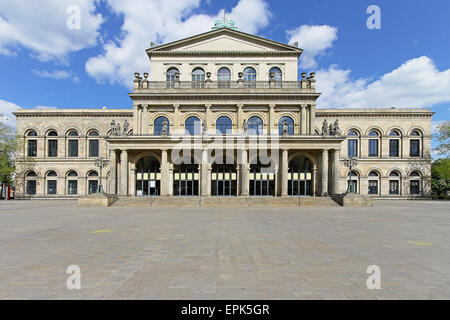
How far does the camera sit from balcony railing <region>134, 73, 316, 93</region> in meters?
34.1

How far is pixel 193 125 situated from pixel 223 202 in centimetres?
1339

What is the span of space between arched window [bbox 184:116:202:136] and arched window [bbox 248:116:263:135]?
7253 millimetres

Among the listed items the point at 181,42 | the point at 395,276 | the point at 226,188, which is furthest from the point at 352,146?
the point at 395,276

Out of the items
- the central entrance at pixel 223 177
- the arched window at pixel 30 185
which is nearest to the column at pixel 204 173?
the central entrance at pixel 223 177

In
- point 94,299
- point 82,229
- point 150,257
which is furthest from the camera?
point 82,229

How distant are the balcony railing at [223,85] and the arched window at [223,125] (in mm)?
4525

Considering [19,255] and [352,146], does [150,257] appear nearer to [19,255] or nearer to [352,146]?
[19,255]

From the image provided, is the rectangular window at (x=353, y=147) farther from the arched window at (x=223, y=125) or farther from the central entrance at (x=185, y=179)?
the central entrance at (x=185, y=179)

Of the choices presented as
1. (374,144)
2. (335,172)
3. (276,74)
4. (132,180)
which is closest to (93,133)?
(132,180)

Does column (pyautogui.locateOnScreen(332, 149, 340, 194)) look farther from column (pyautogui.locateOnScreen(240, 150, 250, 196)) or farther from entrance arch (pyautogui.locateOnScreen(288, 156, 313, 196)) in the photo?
column (pyautogui.locateOnScreen(240, 150, 250, 196))

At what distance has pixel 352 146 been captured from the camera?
3806cm

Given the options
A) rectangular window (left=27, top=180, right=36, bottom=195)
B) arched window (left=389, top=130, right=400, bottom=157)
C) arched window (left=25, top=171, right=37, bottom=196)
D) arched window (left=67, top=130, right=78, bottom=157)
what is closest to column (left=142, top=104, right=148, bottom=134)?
arched window (left=67, top=130, right=78, bottom=157)

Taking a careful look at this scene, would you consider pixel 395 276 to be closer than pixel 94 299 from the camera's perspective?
No
